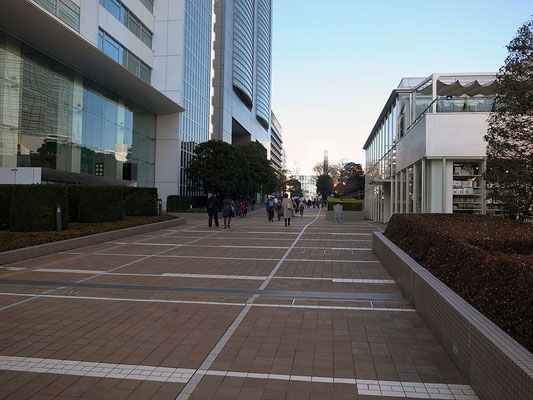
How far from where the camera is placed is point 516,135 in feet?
31.0

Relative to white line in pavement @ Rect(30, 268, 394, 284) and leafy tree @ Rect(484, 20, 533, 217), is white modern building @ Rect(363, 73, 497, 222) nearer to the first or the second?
leafy tree @ Rect(484, 20, 533, 217)

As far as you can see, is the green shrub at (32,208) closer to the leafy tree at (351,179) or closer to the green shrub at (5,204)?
the green shrub at (5,204)

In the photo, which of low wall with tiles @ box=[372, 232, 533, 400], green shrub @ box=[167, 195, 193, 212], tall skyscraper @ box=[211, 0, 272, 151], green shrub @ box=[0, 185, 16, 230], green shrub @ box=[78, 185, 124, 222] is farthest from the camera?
tall skyscraper @ box=[211, 0, 272, 151]

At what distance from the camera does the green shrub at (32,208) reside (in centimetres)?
1251

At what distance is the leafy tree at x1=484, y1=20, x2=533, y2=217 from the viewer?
360 inches

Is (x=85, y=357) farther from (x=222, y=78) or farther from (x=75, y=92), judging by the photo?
(x=222, y=78)

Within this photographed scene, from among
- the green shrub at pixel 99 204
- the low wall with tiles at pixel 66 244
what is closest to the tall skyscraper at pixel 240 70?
the green shrub at pixel 99 204

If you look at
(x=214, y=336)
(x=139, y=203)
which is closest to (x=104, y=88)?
(x=139, y=203)

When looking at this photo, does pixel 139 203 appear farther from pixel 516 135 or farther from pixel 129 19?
pixel 129 19

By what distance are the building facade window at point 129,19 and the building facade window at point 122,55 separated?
1808 mm

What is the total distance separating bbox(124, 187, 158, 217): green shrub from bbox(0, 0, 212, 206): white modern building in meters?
4.30

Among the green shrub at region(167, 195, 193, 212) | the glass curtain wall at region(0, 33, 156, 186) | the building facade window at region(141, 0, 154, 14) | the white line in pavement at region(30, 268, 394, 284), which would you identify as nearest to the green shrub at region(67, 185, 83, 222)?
the glass curtain wall at region(0, 33, 156, 186)

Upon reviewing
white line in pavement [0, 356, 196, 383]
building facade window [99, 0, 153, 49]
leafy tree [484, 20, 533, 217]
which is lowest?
white line in pavement [0, 356, 196, 383]

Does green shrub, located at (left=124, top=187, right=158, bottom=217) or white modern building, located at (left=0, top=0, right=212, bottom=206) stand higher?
white modern building, located at (left=0, top=0, right=212, bottom=206)
